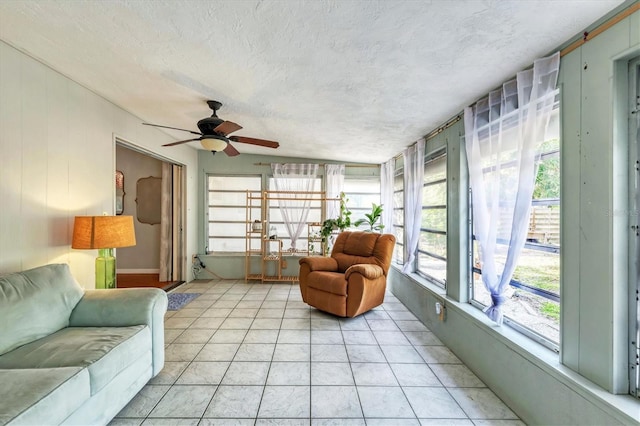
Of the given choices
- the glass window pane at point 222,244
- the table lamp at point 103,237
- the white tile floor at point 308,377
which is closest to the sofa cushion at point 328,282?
the white tile floor at point 308,377

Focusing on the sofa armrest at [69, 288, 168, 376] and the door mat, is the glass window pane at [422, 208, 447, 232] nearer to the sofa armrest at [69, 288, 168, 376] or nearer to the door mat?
the sofa armrest at [69, 288, 168, 376]

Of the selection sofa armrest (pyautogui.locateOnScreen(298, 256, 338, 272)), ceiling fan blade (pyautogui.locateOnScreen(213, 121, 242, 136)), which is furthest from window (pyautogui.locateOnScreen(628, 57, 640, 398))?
sofa armrest (pyautogui.locateOnScreen(298, 256, 338, 272))

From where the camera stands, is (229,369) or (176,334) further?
(176,334)

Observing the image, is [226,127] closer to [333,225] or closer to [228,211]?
[333,225]

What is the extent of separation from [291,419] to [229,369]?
0.76 m

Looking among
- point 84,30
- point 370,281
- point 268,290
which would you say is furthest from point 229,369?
point 84,30

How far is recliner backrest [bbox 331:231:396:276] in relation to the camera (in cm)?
346

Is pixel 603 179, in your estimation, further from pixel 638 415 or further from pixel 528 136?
pixel 638 415

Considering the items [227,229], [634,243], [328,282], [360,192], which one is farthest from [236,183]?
[634,243]

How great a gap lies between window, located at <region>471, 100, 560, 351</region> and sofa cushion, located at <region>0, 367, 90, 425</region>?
8.57 feet

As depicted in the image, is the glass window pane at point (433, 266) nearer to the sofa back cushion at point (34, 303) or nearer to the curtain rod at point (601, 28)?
the curtain rod at point (601, 28)

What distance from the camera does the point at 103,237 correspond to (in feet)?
7.32

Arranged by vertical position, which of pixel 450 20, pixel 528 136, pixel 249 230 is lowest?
pixel 249 230

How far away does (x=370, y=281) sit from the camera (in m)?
3.15
